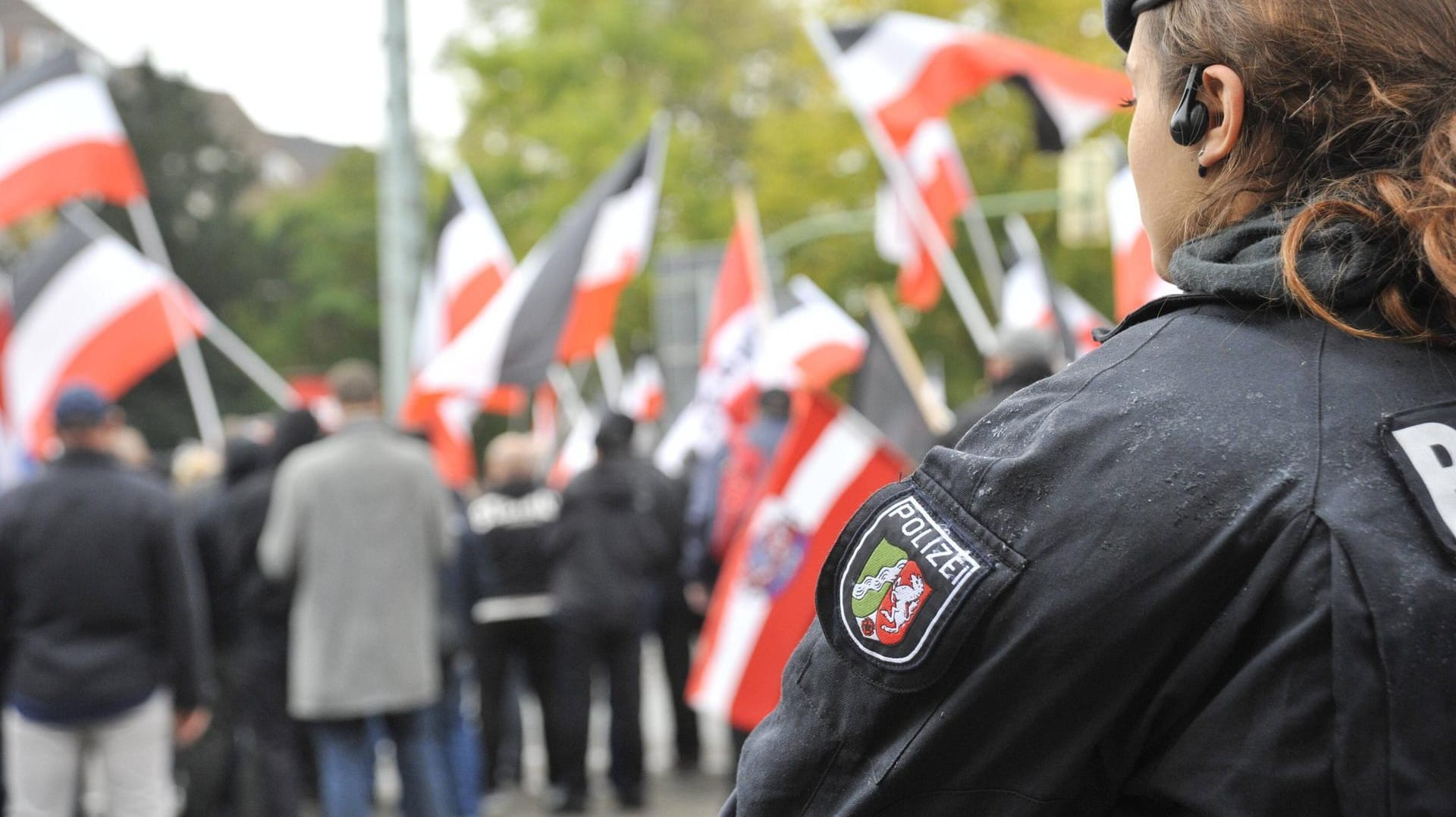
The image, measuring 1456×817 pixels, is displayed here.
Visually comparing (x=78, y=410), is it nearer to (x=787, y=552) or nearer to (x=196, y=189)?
(x=787, y=552)

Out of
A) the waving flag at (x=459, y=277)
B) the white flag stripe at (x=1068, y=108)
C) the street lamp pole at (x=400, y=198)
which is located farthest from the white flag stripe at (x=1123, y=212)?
the street lamp pole at (x=400, y=198)

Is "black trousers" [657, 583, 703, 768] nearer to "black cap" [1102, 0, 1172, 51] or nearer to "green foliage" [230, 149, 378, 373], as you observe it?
"black cap" [1102, 0, 1172, 51]

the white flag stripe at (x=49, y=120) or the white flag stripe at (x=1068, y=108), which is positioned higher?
the white flag stripe at (x=49, y=120)

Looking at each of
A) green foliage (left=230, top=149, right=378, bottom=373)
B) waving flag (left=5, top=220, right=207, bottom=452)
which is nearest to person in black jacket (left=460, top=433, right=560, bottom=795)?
waving flag (left=5, top=220, right=207, bottom=452)

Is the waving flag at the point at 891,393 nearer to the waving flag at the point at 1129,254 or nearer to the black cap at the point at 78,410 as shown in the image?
the waving flag at the point at 1129,254

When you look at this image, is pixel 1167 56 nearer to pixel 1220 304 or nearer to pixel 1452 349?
pixel 1220 304


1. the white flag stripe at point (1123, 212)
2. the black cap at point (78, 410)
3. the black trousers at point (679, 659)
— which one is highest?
the white flag stripe at point (1123, 212)

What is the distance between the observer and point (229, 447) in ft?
24.6

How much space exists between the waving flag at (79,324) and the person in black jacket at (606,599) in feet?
8.79

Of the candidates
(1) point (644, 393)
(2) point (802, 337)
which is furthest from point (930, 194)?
(1) point (644, 393)

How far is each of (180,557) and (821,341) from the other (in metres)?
3.88

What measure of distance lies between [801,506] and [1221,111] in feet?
12.7

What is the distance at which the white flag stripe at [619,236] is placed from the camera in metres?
9.21

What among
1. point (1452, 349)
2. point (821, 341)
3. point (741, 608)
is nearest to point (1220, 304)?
point (1452, 349)
